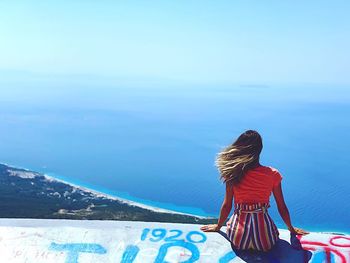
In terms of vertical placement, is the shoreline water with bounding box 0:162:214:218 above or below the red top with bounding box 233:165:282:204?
above

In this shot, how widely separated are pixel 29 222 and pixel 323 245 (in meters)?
2.07

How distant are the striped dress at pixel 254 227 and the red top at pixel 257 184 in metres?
0.04

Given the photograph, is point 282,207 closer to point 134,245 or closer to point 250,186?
point 250,186

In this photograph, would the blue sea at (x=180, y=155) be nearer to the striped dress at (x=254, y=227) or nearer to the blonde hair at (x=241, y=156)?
the striped dress at (x=254, y=227)

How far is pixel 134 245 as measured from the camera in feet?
8.88

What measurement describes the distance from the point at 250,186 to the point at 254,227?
247mm

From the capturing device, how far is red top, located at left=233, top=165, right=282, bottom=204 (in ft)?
8.04

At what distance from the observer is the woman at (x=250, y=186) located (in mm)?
2432

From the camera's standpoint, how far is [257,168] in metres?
2.45

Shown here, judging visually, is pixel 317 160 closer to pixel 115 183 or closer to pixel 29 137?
pixel 115 183

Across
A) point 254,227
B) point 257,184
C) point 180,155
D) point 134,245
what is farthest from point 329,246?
point 180,155

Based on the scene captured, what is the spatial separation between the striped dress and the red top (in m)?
0.04

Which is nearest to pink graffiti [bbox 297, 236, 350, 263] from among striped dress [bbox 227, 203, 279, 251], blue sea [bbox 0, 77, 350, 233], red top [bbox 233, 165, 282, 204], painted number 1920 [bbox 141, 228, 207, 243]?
striped dress [bbox 227, 203, 279, 251]

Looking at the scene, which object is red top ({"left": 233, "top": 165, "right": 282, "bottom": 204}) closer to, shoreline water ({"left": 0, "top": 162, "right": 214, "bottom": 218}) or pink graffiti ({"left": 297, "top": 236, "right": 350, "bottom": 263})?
pink graffiti ({"left": 297, "top": 236, "right": 350, "bottom": 263})
